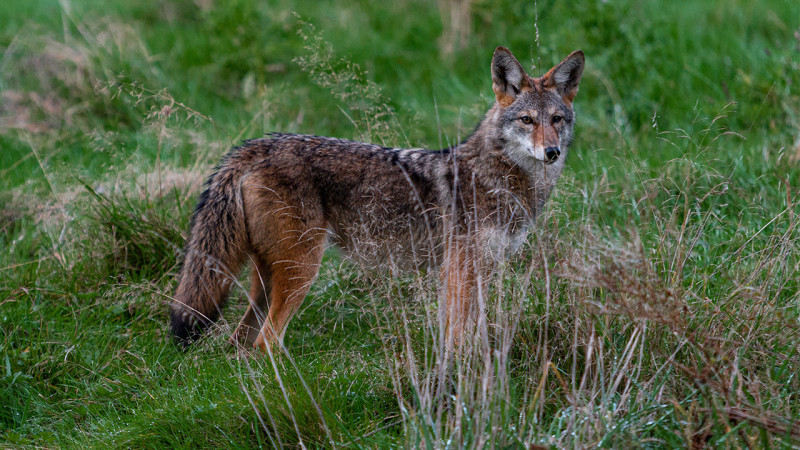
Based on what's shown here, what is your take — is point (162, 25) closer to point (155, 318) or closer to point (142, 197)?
point (142, 197)

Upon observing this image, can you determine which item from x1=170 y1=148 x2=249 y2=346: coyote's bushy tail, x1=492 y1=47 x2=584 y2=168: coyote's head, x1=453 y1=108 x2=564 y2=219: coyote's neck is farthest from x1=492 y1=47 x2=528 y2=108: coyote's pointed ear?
x1=170 y1=148 x2=249 y2=346: coyote's bushy tail

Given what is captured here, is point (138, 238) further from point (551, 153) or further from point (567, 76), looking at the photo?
point (567, 76)

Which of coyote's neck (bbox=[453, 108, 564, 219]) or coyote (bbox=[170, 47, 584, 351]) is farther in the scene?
coyote's neck (bbox=[453, 108, 564, 219])

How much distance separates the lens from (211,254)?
4258 mm

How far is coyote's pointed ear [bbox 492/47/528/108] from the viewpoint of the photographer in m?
4.49

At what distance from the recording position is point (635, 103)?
7273 millimetres

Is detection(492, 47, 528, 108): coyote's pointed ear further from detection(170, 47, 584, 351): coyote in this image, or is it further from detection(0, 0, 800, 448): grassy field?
detection(0, 0, 800, 448): grassy field

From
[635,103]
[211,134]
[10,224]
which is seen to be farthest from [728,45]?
[10,224]

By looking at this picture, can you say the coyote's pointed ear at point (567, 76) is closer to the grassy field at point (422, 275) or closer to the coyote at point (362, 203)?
the coyote at point (362, 203)

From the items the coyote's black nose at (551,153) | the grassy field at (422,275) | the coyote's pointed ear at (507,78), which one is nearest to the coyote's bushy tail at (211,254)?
the grassy field at (422,275)

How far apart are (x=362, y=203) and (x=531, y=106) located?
1171 millimetres

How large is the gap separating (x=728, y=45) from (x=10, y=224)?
7350 mm

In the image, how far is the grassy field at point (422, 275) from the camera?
3.15 m

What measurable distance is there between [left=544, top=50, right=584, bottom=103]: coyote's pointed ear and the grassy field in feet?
1.42
